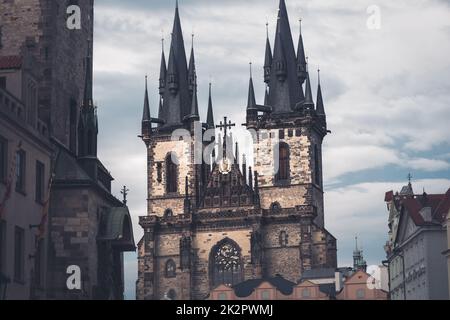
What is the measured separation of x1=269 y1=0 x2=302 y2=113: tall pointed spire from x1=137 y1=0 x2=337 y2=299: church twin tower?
0.10m

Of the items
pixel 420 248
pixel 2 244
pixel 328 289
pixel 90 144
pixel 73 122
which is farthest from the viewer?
pixel 328 289

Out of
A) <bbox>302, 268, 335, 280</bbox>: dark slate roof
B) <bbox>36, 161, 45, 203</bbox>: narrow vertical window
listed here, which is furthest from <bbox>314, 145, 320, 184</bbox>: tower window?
<bbox>36, 161, 45, 203</bbox>: narrow vertical window

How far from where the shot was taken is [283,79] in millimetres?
106438

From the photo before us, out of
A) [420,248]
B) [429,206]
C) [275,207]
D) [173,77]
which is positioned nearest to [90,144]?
[420,248]

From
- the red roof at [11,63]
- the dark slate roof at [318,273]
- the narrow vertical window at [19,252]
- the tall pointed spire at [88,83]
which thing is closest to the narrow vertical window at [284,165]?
the dark slate roof at [318,273]

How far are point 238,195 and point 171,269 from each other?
9.57 meters

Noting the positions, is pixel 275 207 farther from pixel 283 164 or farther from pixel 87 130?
pixel 87 130

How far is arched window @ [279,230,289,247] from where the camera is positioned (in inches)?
3999

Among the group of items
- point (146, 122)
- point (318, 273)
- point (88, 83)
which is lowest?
point (318, 273)

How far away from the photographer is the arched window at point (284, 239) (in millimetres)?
101562

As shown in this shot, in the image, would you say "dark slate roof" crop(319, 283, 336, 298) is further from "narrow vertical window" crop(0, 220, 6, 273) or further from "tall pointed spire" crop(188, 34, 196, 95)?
"narrow vertical window" crop(0, 220, 6, 273)

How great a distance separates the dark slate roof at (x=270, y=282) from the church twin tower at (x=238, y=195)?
61 cm
